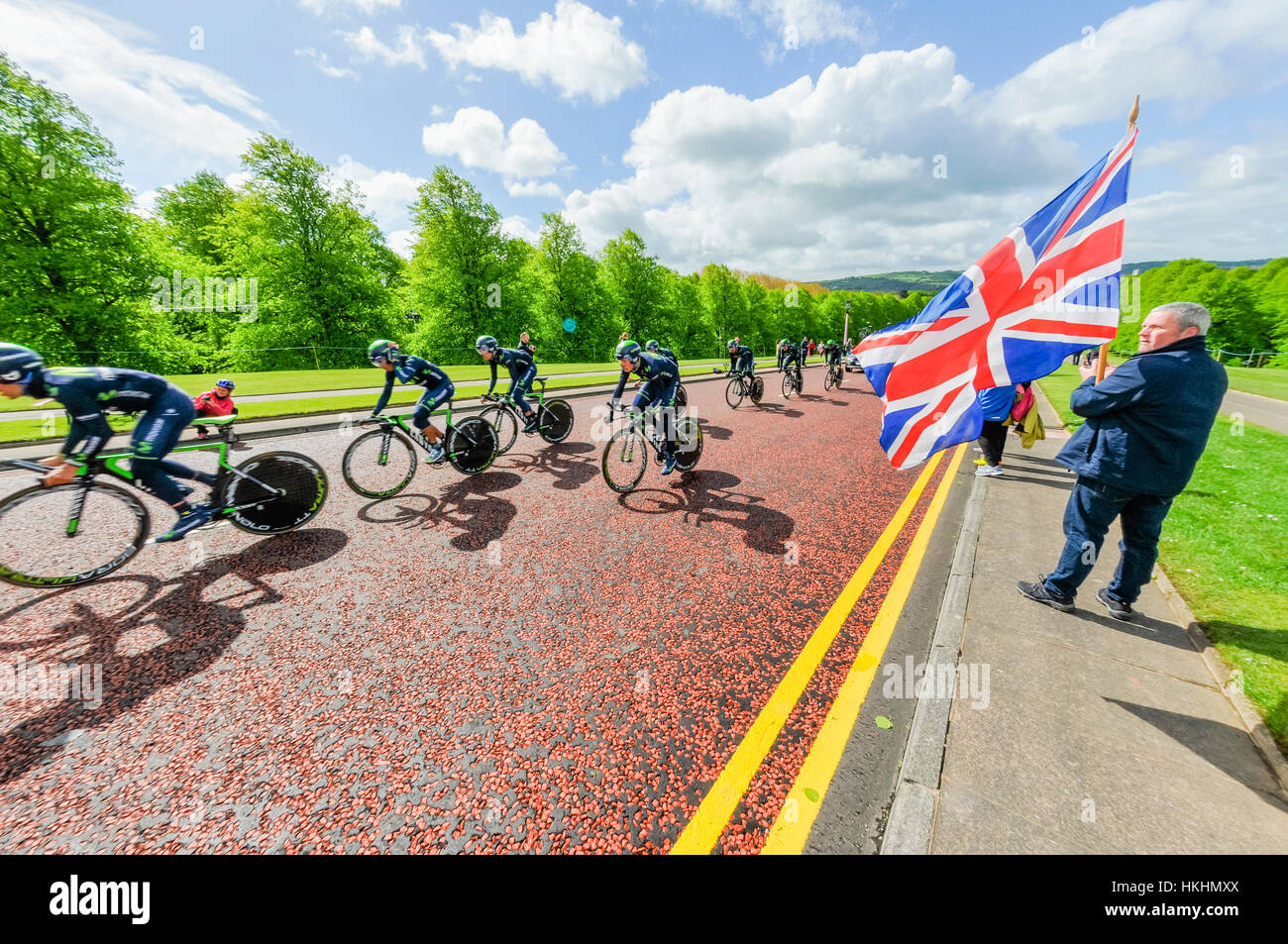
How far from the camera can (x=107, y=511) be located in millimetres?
4172

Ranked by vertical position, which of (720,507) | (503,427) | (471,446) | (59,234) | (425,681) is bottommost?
(425,681)

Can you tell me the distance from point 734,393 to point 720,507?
8659mm

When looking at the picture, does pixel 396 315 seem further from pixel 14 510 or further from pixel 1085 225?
pixel 1085 225

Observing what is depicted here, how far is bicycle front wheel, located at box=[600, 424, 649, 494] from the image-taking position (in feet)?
17.8

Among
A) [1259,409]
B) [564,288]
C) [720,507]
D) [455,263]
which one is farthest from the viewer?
[564,288]

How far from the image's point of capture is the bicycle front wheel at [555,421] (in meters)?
7.89

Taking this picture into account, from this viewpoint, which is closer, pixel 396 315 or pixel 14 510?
pixel 14 510

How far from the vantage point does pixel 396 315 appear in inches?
1208

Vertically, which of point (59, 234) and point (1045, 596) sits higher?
point (59, 234)

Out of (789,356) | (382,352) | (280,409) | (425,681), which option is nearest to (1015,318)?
(425,681)

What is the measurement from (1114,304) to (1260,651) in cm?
257

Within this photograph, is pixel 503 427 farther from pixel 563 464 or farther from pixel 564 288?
pixel 564 288
